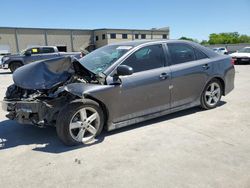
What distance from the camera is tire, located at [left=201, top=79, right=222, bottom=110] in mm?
5815

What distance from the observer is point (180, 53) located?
5.37 m

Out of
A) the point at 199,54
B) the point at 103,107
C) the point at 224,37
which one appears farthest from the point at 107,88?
the point at 224,37

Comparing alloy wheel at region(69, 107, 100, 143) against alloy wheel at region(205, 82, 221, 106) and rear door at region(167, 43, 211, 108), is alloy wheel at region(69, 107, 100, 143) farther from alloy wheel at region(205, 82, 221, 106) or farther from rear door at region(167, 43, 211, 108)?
alloy wheel at region(205, 82, 221, 106)

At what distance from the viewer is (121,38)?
5378 cm

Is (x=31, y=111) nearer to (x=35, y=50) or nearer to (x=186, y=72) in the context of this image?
(x=186, y=72)

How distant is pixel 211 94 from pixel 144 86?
6.77ft

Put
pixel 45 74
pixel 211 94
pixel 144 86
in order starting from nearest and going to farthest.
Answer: pixel 45 74, pixel 144 86, pixel 211 94

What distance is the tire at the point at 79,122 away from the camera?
13.1 ft

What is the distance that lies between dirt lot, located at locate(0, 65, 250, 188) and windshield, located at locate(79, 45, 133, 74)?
1.19 m

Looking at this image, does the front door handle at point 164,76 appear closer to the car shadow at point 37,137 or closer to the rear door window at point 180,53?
the rear door window at point 180,53

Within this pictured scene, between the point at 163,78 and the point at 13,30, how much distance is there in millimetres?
44743

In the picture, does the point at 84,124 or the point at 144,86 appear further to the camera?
the point at 144,86

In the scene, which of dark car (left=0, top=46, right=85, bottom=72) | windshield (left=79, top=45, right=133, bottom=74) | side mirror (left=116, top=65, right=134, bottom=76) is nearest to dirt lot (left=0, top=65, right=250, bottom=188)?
side mirror (left=116, top=65, right=134, bottom=76)

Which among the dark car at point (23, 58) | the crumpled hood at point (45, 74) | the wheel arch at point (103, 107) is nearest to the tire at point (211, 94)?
the wheel arch at point (103, 107)
